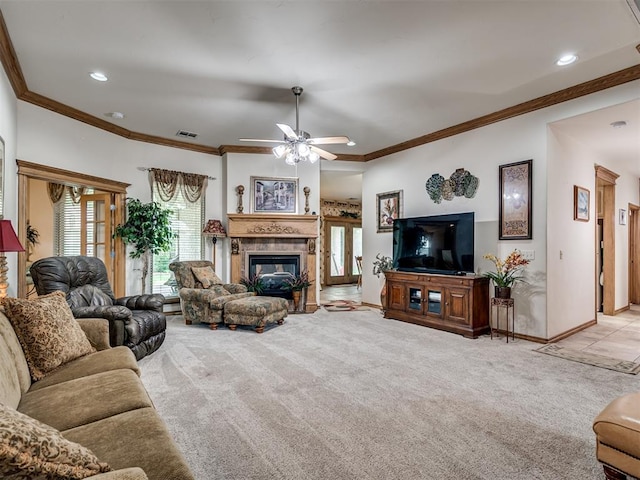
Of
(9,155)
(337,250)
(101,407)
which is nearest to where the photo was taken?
(101,407)

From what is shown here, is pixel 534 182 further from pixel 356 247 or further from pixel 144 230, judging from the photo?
pixel 356 247

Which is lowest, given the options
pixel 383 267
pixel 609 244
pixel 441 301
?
pixel 441 301

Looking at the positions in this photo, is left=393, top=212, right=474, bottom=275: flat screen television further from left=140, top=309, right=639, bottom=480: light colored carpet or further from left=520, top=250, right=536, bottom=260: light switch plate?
left=140, top=309, right=639, bottom=480: light colored carpet

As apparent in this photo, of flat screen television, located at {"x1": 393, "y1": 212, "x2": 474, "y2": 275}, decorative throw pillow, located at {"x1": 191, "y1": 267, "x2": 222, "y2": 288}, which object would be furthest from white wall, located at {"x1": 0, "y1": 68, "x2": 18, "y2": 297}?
flat screen television, located at {"x1": 393, "y1": 212, "x2": 474, "y2": 275}

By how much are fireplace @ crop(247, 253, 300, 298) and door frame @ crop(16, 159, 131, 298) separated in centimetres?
198

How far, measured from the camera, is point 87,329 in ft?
8.20

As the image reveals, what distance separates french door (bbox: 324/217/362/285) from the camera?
1042 cm

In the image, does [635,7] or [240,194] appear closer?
[635,7]

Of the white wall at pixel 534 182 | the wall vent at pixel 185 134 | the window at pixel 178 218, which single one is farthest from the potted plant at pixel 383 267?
the wall vent at pixel 185 134

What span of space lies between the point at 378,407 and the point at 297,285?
3.47m

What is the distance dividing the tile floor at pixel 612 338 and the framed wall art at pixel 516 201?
1410 mm

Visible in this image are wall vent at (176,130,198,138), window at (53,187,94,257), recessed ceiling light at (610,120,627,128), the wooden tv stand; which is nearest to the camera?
recessed ceiling light at (610,120,627,128)

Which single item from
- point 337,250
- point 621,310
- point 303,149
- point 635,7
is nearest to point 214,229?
point 303,149

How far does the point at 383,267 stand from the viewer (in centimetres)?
600
